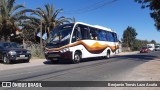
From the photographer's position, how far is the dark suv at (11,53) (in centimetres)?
2048

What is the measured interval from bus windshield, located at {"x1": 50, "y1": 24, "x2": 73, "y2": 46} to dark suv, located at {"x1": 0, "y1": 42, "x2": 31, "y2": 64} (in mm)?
2582

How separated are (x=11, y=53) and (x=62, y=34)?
397cm

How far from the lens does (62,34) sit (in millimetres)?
20156

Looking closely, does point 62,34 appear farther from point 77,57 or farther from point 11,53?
point 11,53

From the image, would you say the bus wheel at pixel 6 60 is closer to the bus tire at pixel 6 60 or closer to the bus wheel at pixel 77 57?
the bus tire at pixel 6 60

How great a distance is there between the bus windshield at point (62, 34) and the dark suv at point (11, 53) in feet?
8.47

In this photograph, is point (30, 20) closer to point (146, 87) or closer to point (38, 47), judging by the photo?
point (38, 47)

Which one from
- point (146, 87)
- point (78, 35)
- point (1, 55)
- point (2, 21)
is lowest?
point (146, 87)

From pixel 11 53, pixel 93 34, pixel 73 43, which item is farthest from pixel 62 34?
pixel 93 34

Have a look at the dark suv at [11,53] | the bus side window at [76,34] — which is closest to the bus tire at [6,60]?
the dark suv at [11,53]

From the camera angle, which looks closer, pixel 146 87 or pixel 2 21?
pixel 146 87

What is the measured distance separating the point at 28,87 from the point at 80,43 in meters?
12.1

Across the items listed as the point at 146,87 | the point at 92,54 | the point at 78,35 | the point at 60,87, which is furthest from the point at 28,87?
the point at 92,54

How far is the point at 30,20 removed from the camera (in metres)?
39.1
